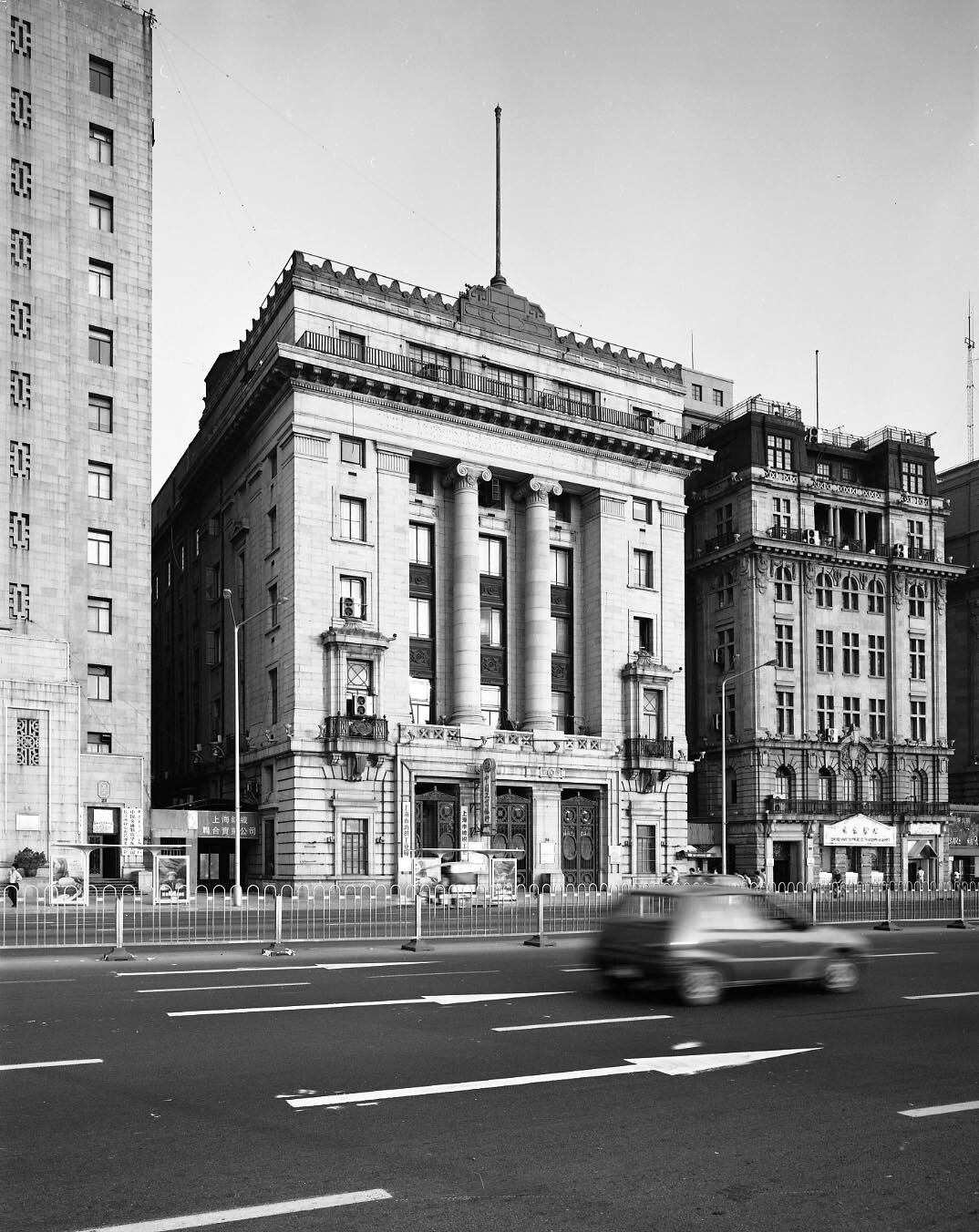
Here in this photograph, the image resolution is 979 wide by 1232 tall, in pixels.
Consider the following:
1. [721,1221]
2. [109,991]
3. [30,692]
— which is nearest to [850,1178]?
[721,1221]

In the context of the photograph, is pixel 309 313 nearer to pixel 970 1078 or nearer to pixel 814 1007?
pixel 814 1007

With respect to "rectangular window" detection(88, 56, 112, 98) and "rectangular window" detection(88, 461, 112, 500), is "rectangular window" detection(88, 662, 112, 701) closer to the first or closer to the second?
"rectangular window" detection(88, 461, 112, 500)

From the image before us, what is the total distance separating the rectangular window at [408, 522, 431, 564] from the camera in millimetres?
59781

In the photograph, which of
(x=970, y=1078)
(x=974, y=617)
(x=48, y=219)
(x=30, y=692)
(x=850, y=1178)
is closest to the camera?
(x=850, y=1178)

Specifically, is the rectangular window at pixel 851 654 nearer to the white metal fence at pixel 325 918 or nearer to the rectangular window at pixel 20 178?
the white metal fence at pixel 325 918

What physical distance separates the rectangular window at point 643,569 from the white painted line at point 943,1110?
180 feet

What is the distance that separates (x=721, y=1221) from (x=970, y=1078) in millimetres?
5233

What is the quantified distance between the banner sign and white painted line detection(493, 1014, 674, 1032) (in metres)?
37.6

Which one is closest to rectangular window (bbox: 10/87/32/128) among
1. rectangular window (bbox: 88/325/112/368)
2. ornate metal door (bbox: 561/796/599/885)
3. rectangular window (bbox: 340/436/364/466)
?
rectangular window (bbox: 88/325/112/368)

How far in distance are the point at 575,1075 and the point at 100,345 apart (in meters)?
50.0

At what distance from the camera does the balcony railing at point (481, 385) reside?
56.5 metres

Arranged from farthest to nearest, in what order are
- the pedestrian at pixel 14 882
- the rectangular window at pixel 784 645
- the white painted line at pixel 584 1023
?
the rectangular window at pixel 784 645, the pedestrian at pixel 14 882, the white painted line at pixel 584 1023

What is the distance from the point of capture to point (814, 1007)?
16250 millimetres

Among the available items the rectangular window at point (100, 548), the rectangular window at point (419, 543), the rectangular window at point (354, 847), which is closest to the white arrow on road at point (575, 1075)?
the rectangular window at point (354, 847)
